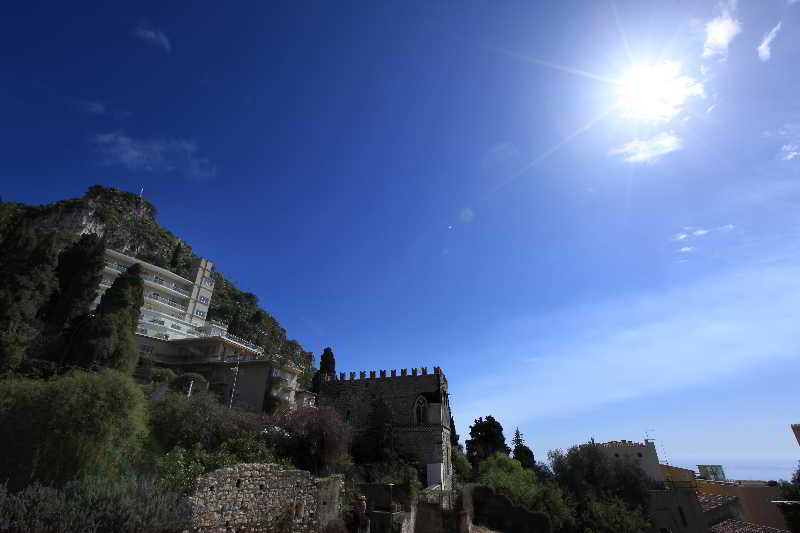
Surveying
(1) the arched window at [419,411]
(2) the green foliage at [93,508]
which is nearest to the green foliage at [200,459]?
(2) the green foliage at [93,508]

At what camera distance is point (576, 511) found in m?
30.6

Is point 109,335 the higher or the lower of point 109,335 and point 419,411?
the higher

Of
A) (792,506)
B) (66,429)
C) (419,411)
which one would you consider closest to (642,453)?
(792,506)

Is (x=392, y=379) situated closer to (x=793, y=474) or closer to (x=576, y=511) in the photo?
(x=576, y=511)

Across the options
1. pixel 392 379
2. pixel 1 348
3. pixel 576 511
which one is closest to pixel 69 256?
pixel 1 348

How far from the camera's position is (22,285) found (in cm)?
2236

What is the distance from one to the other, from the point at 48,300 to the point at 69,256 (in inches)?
179

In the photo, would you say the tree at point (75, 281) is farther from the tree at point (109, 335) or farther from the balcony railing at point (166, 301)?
the balcony railing at point (166, 301)

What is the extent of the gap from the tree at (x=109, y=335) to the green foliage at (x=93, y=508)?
1542 centimetres

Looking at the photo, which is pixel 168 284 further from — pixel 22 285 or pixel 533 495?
pixel 533 495

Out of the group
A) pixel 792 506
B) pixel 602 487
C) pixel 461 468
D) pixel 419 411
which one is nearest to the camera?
pixel 792 506

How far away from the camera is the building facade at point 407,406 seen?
28.6 meters

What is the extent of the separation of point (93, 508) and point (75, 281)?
23241 millimetres

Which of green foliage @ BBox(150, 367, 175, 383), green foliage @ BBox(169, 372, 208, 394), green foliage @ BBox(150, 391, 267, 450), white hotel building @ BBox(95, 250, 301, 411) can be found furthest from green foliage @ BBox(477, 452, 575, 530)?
green foliage @ BBox(150, 367, 175, 383)
